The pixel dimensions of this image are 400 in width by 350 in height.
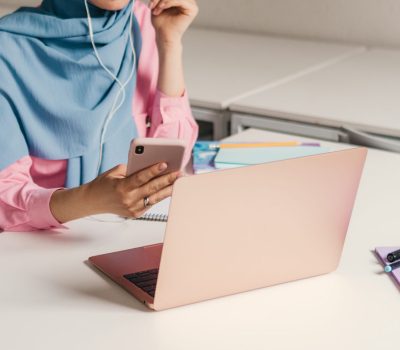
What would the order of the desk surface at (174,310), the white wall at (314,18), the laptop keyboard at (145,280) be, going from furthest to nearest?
the white wall at (314,18), the laptop keyboard at (145,280), the desk surface at (174,310)

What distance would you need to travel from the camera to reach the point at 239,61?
2961 mm

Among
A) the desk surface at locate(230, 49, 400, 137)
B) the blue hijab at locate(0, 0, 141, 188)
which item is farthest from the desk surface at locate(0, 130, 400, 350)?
the desk surface at locate(230, 49, 400, 137)

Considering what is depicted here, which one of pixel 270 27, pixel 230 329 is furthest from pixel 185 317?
pixel 270 27

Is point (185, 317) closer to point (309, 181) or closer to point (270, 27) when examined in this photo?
point (309, 181)

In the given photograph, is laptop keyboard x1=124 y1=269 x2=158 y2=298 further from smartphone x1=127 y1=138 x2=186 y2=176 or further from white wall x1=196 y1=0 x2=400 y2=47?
white wall x1=196 y1=0 x2=400 y2=47

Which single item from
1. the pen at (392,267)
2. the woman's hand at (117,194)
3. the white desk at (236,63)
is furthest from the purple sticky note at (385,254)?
the white desk at (236,63)

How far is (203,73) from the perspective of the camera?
2.81 metres

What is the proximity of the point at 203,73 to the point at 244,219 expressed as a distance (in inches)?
64.8

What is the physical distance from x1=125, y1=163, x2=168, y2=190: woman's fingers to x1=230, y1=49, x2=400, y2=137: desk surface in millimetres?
1051

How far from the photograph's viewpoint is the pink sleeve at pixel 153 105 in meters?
1.99

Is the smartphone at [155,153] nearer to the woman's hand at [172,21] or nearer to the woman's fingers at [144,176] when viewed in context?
the woman's fingers at [144,176]

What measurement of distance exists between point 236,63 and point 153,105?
958 mm

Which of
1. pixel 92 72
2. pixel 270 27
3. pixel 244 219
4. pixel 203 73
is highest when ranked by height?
pixel 270 27

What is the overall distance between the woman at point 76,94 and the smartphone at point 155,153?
254 mm
